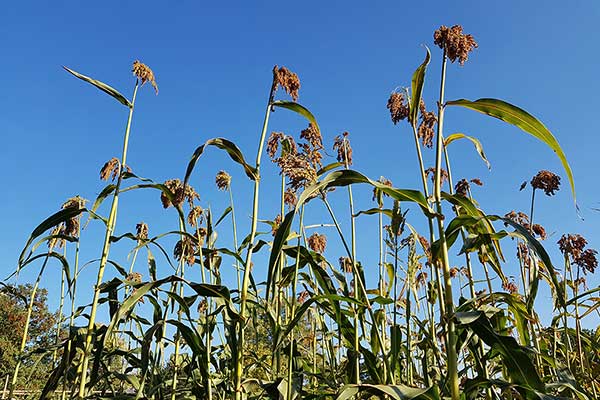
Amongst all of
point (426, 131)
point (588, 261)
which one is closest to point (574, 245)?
point (588, 261)

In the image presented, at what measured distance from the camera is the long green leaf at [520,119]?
4.40 feet

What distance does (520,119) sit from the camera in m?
1.40

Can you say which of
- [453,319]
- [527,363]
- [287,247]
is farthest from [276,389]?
[527,363]

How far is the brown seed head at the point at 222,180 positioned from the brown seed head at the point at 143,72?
64cm

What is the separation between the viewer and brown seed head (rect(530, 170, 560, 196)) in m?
2.54

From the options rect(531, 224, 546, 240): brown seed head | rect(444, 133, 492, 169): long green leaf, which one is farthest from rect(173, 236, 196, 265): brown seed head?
rect(531, 224, 546, 240): brown seed head

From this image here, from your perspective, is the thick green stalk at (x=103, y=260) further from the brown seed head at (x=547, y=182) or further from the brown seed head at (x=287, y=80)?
the brown seed head at (x=547, y=182)

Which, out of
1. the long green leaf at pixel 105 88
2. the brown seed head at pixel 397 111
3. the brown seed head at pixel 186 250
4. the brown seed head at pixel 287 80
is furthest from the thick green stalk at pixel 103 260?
the brown seed head at pixel 397 111

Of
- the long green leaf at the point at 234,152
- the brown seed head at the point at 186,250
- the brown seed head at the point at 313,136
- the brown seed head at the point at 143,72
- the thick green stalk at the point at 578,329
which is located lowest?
the thick green stalk at the point at 578,329

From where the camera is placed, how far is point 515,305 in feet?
4.86

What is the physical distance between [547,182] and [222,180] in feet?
6.16

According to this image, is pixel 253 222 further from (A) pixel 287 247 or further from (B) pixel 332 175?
(B) pixel 332 175

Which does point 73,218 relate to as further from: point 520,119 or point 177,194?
point 520,119

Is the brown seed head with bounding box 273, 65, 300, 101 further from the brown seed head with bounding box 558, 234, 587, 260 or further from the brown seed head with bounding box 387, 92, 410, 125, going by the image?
the brown seed head with bounding box 558, 234, 587, 260
